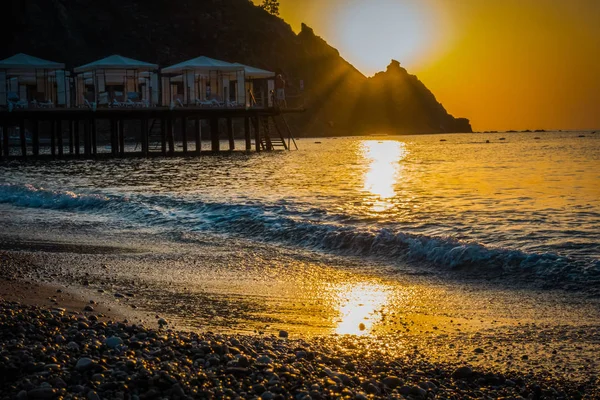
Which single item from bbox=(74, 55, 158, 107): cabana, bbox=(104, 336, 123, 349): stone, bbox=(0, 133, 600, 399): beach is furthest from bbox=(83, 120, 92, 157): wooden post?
bbox=(104, 336, 123, 349): stone

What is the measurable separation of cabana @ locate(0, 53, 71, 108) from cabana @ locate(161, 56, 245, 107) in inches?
255

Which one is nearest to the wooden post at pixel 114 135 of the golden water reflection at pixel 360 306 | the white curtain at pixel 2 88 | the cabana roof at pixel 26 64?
the cabana roof at pixel 26 64

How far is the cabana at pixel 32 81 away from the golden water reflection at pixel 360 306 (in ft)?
135

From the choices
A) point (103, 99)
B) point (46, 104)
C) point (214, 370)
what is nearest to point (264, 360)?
point (214, 370)

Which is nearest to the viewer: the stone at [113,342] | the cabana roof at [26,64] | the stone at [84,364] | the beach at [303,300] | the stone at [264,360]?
the stone at [84,364]

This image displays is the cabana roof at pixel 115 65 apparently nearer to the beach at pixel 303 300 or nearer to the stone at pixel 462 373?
the beach at pixel 303 300

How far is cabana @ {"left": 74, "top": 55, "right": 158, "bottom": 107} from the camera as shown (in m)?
46.0

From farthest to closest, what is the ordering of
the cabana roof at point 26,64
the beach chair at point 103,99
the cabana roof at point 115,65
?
the beach chair at point 103,99 → the cabana roof at point 26,64 → the cabana roof at point 115,65

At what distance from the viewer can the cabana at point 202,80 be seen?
49312 mm

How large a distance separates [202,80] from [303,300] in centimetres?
4502

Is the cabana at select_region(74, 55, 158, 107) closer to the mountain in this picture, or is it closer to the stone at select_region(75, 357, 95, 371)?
the stone at select_region(75, 357, 95, 371)

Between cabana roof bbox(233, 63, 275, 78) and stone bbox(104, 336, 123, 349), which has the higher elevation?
cabana roof bbox(233, 63, 275, 78)

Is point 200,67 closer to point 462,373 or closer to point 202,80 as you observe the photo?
point 202,80

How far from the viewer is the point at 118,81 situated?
156ft
